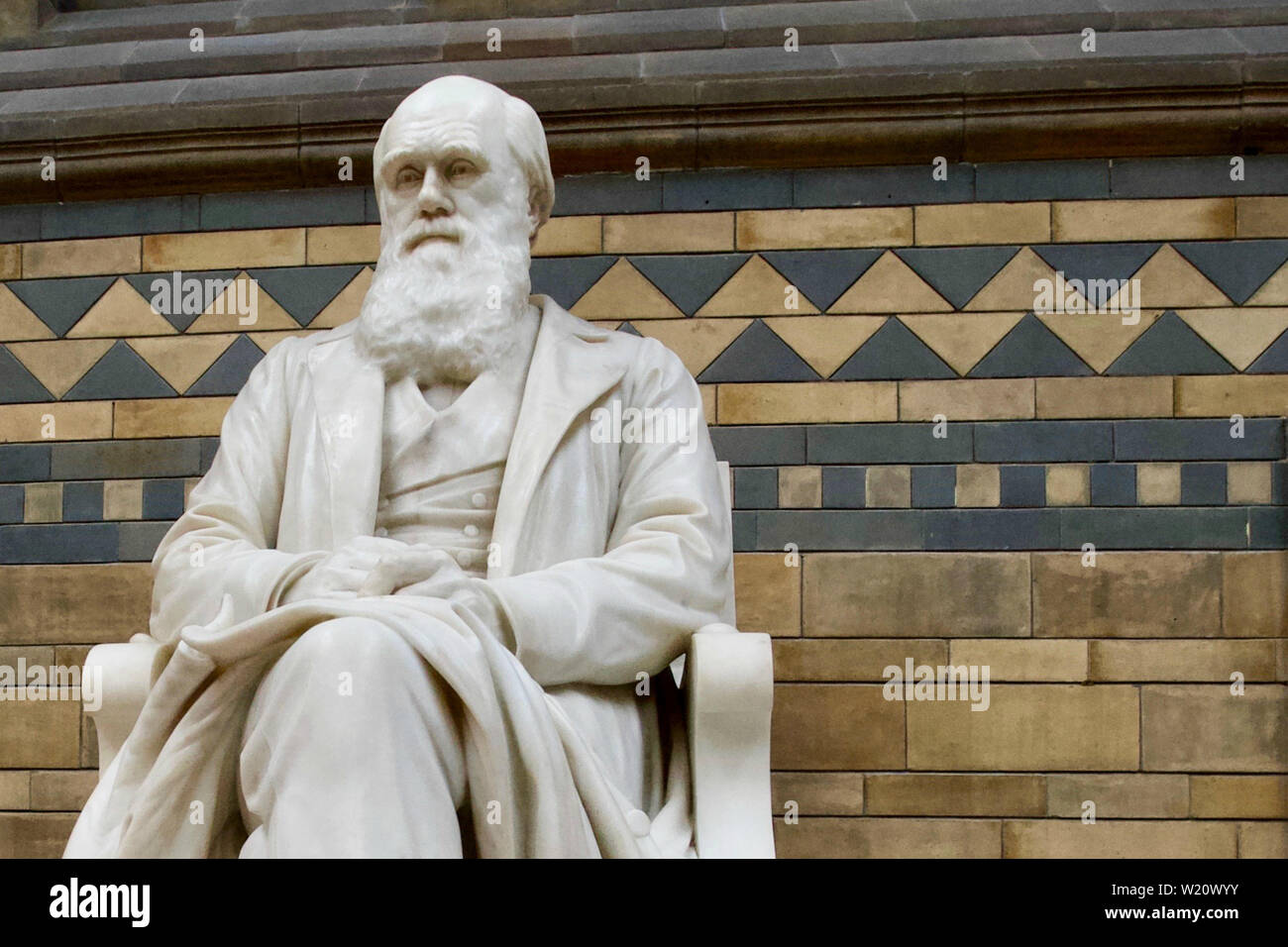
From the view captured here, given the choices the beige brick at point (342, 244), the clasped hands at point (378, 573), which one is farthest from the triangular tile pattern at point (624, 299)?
the clasped hands at point (378, 573)

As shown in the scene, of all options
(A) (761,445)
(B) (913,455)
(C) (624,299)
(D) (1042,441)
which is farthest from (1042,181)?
(C) (624,299)

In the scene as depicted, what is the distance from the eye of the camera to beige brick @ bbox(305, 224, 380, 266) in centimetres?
523

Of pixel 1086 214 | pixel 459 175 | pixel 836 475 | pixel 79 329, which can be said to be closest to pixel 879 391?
pixel 836 475

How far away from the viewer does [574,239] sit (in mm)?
5188

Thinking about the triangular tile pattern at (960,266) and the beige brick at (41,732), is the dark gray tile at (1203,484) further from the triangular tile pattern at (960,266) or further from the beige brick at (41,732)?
the beige brick at (41,732)

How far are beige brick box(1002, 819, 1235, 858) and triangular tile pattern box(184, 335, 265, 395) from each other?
2299mm

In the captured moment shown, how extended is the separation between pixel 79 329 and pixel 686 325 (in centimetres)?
166

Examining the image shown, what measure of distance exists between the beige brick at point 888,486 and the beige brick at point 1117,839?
865 millimetres

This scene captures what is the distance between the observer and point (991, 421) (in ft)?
16.4

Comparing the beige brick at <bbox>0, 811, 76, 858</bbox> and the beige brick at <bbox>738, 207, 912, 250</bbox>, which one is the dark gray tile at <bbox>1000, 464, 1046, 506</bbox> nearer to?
the beige brick at <bbox>738, 207, 912, 250</bbox>

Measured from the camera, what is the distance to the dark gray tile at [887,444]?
16.4ft

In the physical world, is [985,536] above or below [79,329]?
below

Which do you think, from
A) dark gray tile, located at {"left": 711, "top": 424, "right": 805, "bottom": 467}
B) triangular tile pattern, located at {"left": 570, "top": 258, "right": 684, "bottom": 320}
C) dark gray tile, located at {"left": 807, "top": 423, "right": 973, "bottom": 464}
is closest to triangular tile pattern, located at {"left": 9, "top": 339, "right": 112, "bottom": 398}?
triangular tile pattern, located at {"left": 570, "top": 258, "right": 684, "bottom": 320}

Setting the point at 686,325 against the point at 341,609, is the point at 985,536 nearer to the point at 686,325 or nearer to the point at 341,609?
the point at 686,325
